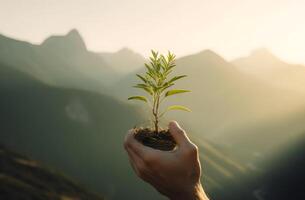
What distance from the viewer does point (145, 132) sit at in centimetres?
540

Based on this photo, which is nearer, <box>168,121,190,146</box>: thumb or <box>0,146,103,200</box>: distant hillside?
<box>168,121,190,146</box>: thumb

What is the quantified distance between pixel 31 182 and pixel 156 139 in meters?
117

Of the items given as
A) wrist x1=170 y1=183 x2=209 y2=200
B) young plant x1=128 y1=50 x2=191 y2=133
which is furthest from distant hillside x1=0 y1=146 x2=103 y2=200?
wrist x1=170 y1=183 x2=209 y2=200

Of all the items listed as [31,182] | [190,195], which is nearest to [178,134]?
[190,195]

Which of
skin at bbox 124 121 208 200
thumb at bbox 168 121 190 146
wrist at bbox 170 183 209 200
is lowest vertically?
wrist at bbox 170 183 209 200

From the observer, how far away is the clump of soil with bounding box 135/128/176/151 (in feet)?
16.8

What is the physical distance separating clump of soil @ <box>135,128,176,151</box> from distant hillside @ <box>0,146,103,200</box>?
100003 millimetres

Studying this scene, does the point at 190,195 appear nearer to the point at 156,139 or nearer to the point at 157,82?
the point at 156,139

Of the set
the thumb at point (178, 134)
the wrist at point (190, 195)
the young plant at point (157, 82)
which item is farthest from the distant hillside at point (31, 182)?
the wrist at point (190, 195)

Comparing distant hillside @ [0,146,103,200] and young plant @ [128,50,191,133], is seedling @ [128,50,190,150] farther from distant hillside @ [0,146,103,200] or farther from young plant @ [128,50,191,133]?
distant hillside @ [0,146,103,200]

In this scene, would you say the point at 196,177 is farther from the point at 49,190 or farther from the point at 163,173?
the point at 49,190

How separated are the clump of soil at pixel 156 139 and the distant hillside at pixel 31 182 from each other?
100 meters

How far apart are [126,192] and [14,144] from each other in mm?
51953

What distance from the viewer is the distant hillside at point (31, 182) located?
344 feet
